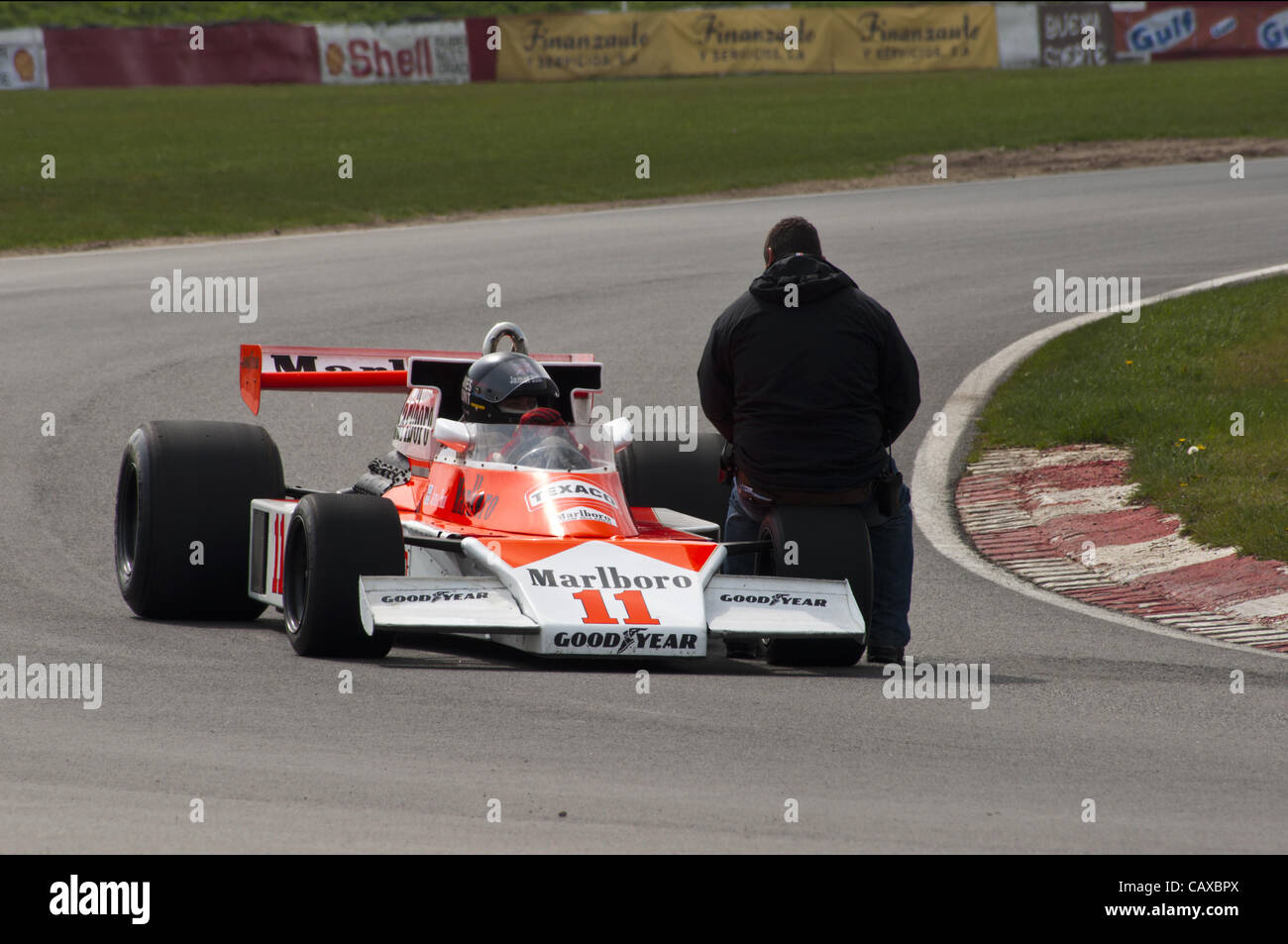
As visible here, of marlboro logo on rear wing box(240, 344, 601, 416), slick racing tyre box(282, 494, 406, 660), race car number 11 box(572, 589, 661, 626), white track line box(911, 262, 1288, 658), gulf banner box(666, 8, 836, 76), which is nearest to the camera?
race car number 11 box(572, 589, 661, 626)

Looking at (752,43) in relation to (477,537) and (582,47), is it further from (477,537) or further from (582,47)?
(477,537)

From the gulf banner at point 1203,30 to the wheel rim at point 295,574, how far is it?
3914 cm

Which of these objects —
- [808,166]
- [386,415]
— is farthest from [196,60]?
[386,415]

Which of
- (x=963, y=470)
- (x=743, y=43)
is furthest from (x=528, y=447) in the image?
(x=743, y=43)

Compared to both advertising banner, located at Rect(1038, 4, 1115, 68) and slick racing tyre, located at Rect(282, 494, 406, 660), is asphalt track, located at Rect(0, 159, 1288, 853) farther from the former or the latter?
advertising banner, located at Rect(1038, 4, 1115, 68)

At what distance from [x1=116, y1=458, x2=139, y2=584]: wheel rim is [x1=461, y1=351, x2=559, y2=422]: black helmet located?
5.35 ft

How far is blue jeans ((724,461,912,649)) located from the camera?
7.80 metres

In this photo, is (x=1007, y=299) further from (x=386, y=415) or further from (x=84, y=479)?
(x=84, y=479)

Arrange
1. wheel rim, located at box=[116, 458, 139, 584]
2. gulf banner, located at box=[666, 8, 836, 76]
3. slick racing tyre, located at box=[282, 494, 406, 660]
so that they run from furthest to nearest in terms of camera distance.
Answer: gulf banner, located at box=[666, 8, 836, 76] → wheel rim, located at box=[116, 458, 139, 584] → slick racing tyre, located at box=[282, 494, 406, 660]

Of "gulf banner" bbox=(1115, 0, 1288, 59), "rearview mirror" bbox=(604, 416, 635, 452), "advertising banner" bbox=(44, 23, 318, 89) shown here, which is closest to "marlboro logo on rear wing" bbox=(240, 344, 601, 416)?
"rearview mirror" bbox=(604, 416, 635, 452)

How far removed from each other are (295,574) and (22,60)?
3497 cm

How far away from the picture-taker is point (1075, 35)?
43.0m

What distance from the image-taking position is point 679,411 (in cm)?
1384
